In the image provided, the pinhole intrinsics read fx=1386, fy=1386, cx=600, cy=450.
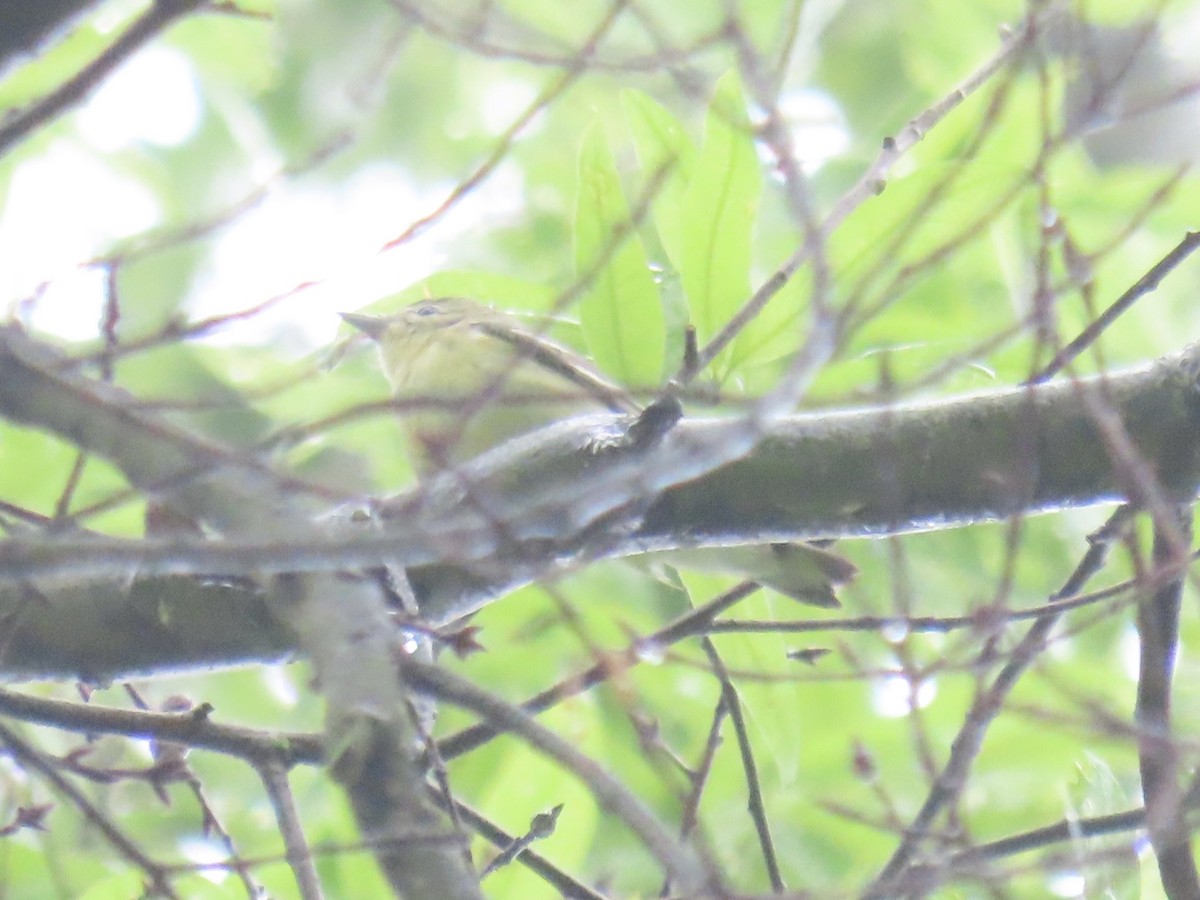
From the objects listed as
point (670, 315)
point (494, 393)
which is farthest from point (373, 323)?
point (494, 393)

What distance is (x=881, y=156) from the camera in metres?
1.90

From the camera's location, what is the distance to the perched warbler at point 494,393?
1.59 metres

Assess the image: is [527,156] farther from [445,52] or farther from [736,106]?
[736,106]

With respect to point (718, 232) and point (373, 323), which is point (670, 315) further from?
point (373, 323)

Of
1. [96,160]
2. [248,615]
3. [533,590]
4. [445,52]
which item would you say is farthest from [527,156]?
[248,615]

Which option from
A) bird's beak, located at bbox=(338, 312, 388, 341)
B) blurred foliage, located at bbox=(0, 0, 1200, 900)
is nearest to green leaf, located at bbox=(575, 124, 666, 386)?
blurred foliage, located at bbox=(0, 0, 1200, 900)

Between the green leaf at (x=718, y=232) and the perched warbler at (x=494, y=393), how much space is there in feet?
0.75

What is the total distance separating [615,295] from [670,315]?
0.22 metres

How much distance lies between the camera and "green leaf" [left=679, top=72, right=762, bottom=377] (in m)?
2.39

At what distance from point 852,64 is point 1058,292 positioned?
18.4 feet

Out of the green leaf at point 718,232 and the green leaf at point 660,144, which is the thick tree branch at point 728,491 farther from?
the green leaf at point 660,144

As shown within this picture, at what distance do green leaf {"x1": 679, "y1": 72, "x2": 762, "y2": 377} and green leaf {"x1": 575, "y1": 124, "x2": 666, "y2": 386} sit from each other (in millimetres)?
84

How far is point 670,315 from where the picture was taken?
8.66 feet

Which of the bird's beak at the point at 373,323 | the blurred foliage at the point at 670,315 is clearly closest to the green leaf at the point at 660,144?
the blurred foliage at the point at 670,315
